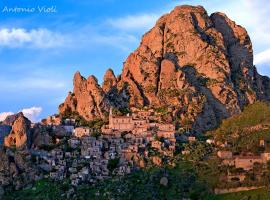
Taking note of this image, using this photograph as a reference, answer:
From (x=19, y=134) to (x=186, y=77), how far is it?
116 ft

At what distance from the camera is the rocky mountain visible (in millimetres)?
139375

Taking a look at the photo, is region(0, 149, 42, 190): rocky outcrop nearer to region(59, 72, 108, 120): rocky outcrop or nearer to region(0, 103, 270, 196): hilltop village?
region(0, 103, 270, 196): hilltop village

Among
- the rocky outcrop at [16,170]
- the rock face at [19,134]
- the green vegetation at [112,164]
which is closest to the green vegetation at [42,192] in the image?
the rocky outcrop at [16,170]

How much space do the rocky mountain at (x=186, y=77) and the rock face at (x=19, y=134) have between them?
1620 cm

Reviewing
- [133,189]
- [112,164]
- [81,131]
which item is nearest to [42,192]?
[133,189]

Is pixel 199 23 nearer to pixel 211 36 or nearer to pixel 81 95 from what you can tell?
pixel 211 36

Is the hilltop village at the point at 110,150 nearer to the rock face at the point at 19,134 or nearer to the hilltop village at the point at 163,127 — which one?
the hilltop village at the point at 163,127

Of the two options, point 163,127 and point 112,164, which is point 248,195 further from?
point 163,127

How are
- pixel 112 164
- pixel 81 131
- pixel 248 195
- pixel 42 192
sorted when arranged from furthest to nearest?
pixel 81 131
pixel 112 164
pixel 248 195
pixel 42 192

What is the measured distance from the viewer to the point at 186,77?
14525 cm

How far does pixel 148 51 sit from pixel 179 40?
6.41 meters

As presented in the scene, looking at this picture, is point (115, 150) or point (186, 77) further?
point (186, 77)

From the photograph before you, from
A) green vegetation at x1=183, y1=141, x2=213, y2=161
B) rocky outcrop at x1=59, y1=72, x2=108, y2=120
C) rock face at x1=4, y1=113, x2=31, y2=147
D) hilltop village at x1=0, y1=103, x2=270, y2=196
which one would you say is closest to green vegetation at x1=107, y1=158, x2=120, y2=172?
hilltop village at x1=0, y1=103, x2=270, y2=196

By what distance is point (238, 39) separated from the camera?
518ft
